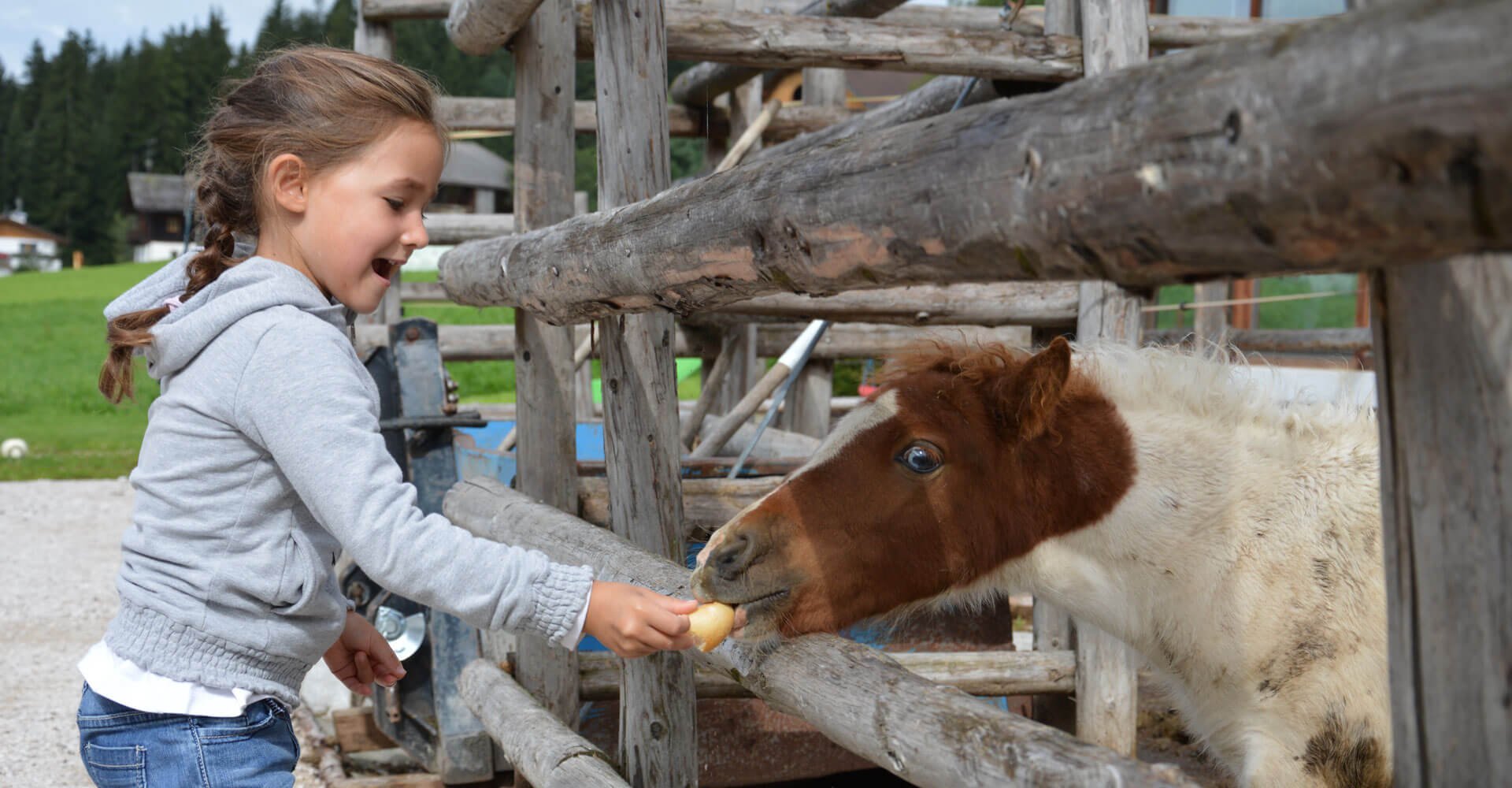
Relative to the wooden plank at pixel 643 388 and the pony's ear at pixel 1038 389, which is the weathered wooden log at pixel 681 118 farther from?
the pony's ear at pixel 1038 389

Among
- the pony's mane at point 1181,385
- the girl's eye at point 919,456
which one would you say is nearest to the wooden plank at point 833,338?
the pony's mane at point 1181,385

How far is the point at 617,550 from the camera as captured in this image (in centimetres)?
254

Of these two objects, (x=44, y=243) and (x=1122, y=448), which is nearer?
(x=1122, y=448)

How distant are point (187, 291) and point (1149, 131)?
175 cm

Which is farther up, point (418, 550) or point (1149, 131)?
point (1149, 131)

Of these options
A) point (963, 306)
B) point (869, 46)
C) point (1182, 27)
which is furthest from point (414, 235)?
point (1182, 27)

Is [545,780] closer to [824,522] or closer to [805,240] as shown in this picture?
[824,522]

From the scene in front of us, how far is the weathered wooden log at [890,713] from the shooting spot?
56.8 inches

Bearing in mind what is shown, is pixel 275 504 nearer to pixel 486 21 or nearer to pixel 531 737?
pixel 531 737

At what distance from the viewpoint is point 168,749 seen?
6.03 feet

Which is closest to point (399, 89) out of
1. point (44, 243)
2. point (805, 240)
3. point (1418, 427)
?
point (805, 240)

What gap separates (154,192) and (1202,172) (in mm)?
67412

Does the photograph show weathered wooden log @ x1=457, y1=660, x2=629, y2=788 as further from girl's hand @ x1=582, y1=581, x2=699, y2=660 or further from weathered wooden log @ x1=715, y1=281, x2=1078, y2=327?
weathered wooden log @ x1=715, y1=281, x2=1078, y2=327

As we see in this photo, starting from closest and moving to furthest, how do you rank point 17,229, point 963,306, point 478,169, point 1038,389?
1. point 1038,389
2. point 963,306
3. point 478,169
4. point 17,229
